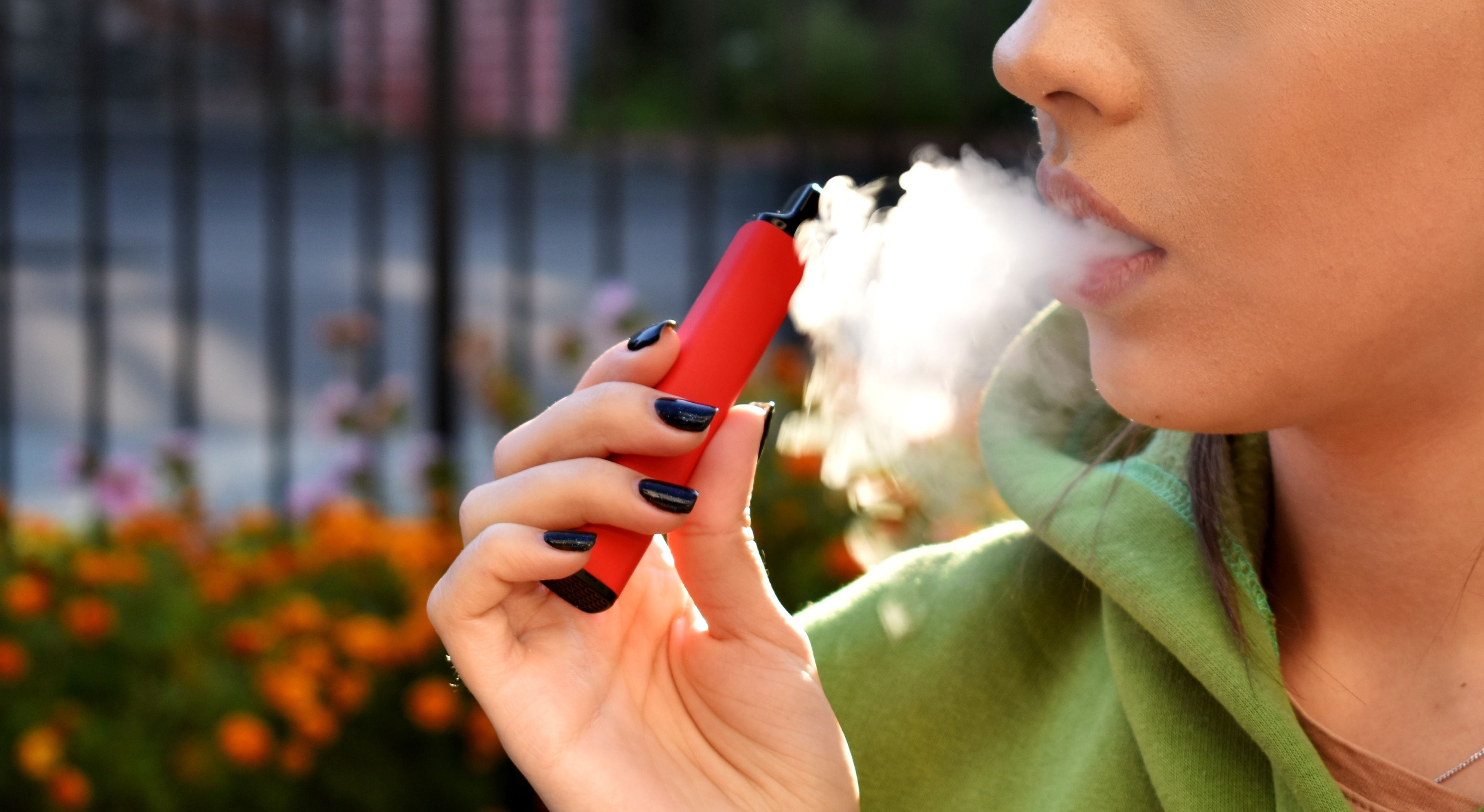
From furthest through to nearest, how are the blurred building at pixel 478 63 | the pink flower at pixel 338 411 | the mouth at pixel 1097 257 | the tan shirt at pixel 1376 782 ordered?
the blurred building at pixel 478 63 → the pink flower at pixel 338 411 → the tan shirt at pixel 1376 782 → the mouth at pixel 1097 257

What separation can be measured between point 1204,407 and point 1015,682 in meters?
0.41

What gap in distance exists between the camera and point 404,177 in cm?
1095

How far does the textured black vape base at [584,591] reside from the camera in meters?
1.15

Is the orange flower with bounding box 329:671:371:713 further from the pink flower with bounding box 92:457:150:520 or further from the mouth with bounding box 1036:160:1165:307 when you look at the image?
the mouth with bounding box 1036:160:1165:307

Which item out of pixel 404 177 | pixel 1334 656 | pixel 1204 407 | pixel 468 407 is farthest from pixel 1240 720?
pixel 404 177

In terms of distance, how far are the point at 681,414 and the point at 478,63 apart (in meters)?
4.97

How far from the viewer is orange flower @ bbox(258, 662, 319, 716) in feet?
8.90

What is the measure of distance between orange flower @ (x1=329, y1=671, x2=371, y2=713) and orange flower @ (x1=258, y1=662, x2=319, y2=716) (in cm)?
4

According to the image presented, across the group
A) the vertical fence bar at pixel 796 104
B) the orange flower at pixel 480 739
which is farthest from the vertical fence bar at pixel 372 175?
the orange flower at pixel 480 739

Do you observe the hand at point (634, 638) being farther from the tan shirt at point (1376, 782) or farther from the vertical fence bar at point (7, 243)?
the vertical fence bar at point (7, 243)

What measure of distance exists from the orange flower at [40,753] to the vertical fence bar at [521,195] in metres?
1.56

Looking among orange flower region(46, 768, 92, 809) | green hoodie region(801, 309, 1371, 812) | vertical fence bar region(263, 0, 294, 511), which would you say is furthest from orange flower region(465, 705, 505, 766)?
green hoodie region(801, 309, 1371, 812)

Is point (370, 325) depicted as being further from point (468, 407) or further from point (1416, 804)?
point (1416, 804)

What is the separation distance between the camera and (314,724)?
271 cm
